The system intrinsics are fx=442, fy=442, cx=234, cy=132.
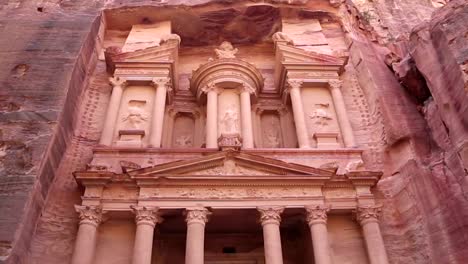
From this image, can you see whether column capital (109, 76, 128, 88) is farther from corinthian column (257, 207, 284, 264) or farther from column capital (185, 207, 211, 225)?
corinthian column (257, 207, 284, 264)

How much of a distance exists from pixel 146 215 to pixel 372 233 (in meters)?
5.03

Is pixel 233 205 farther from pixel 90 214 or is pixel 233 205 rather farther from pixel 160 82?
pixel 160 82

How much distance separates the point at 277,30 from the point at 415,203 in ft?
28.9

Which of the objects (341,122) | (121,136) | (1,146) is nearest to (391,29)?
(341,122)

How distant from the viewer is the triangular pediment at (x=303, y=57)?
14.2 metres

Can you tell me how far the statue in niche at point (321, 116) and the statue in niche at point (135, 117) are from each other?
193 inches

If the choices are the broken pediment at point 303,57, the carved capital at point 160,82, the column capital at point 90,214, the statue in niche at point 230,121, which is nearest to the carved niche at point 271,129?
the statue in niche at point 230,121

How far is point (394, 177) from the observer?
11.2m

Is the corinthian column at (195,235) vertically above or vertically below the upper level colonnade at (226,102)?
below

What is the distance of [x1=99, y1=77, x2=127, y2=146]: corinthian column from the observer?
11.9 metres

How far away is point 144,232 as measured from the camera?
31.3ft

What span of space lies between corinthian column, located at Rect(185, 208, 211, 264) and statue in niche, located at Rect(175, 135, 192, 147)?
4190 millimetres

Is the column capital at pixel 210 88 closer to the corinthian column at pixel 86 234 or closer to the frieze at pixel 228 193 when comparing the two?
the frieze at pixel 228 193

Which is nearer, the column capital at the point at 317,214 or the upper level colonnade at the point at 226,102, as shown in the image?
the column capital at the point at 317,214
